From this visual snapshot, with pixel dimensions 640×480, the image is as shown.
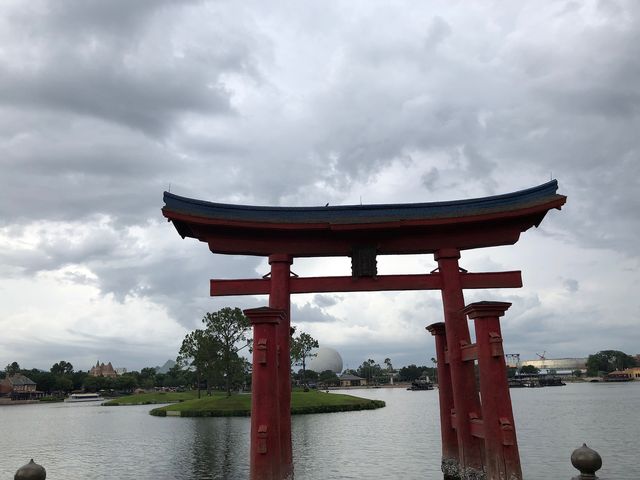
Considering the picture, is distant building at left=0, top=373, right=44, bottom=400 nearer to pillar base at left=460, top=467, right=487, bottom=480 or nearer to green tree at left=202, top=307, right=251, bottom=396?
green tree at left=202, top=307, right=251, bottom=396

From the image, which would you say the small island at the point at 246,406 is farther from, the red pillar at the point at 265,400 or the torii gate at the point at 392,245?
the red pillar at the point at 265,400

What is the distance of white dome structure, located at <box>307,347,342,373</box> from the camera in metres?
176

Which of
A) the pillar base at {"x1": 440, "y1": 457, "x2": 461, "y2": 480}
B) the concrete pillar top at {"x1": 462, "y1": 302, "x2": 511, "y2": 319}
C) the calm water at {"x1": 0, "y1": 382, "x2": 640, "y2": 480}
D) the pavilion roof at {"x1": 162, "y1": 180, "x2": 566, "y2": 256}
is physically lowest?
the calm water at {"x1": 0, "y1": 382, "x2": 640, "y2": 480}

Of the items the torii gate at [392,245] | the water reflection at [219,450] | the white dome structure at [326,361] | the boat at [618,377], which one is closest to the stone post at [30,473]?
the torii gate at [392,245]

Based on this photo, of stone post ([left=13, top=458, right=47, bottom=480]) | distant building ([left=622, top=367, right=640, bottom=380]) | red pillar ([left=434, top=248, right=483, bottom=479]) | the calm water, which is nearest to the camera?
stone post ([left=13, top=458, right=47, bottom=480])

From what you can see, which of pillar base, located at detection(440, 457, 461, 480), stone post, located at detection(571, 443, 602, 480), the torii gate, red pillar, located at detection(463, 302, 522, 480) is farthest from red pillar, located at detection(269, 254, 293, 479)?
stone post, located at detection(571, 443, 602, 480)

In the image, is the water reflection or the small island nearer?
the water reflection

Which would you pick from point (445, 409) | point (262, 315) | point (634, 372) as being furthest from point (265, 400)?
point (634, 372)

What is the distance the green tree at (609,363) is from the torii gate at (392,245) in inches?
7970

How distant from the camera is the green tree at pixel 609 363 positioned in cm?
18975

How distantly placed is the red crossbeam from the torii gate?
0.04 meters

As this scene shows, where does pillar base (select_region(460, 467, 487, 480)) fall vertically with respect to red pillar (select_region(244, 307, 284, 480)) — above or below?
below

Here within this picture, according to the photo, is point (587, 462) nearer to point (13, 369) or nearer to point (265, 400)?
point (265, 400)

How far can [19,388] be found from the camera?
433ft
